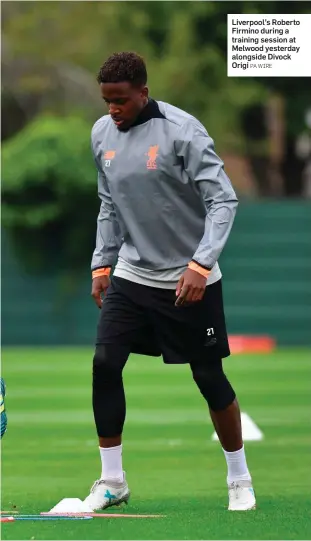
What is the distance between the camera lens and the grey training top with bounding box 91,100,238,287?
673 cm

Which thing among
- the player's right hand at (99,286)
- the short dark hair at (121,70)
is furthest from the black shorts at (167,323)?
the short dark hair at (121,70)

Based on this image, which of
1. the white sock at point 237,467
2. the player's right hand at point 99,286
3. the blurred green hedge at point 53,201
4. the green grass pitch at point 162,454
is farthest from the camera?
the blurred green hedge at point 53,201

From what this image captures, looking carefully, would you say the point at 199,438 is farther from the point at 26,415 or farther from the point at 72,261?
the point at 72,261

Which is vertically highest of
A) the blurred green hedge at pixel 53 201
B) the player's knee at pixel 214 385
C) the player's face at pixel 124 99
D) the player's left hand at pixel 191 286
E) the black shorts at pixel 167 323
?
the player's face at pixel 124 99

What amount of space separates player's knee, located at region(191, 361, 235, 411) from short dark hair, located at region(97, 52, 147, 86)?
4.68 feet

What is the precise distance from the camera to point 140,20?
95.2ft

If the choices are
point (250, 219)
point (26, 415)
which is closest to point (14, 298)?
point (250, 219)

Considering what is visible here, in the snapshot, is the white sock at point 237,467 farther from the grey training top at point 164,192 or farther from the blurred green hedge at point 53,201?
the blurred green hedge at point 53,201

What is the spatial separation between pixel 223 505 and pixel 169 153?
1.83 m

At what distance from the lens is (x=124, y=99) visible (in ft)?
22.4

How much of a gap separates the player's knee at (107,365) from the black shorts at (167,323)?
0.15 feet

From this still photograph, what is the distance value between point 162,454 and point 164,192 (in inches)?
130

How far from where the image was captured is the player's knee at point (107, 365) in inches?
274

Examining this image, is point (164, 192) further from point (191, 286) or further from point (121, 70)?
point (121, 70)
